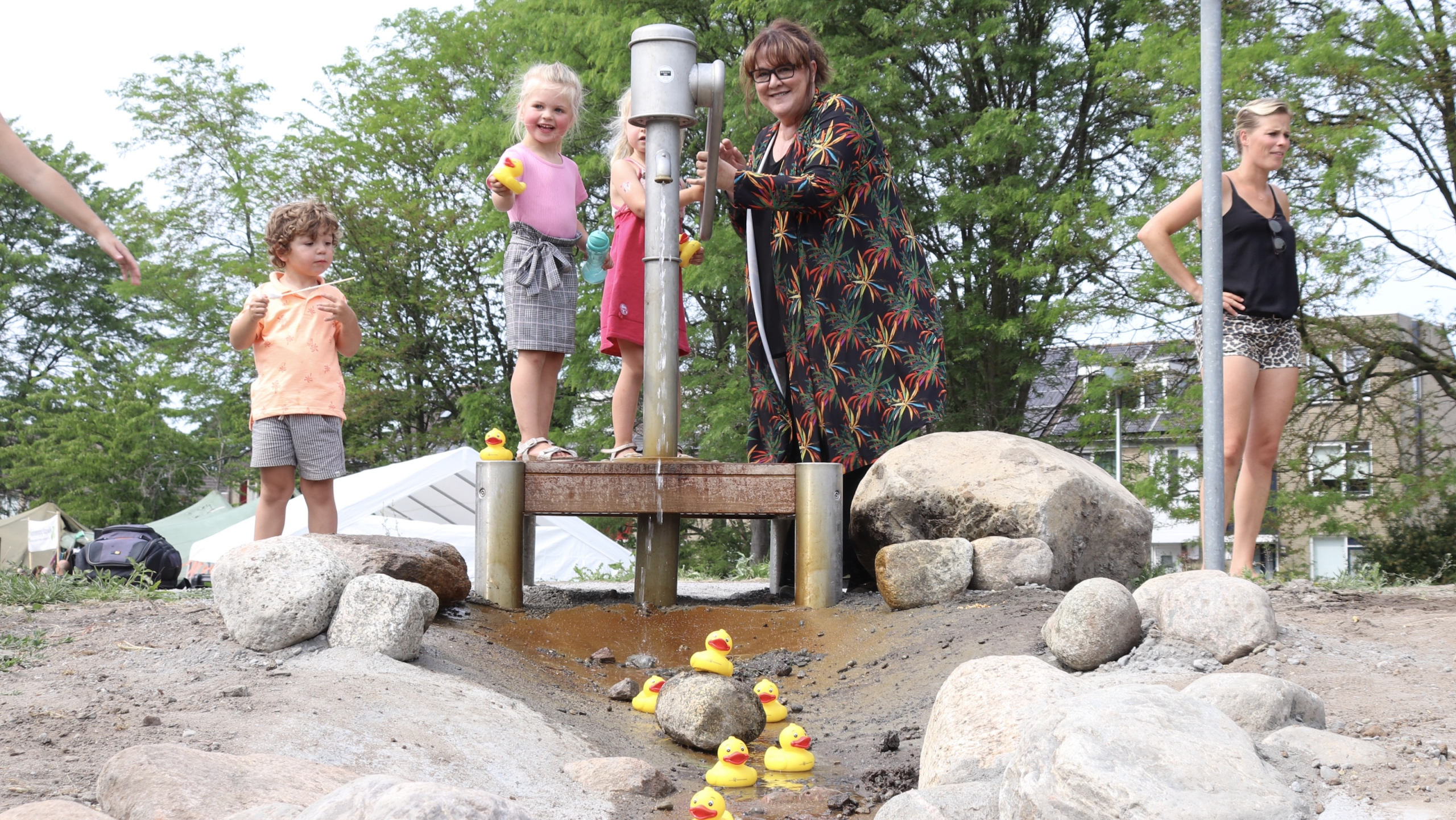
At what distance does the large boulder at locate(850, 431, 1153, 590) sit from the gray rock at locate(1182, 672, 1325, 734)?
190 cm

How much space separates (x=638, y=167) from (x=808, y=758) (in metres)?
3.22

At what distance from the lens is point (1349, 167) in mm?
8945

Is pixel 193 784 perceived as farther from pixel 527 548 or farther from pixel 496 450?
pixel 527 548

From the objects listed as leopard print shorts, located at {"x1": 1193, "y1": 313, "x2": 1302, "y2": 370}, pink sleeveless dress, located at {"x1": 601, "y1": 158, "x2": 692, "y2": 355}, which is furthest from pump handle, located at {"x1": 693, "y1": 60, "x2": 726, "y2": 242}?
leopard print shorts, located at {"x1": 1193, "y1": 313, "x2": 1302, "y2": 370}

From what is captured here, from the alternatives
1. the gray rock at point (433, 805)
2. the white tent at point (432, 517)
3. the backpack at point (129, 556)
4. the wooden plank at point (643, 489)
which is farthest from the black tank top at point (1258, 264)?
the white tent at point (432, 517)

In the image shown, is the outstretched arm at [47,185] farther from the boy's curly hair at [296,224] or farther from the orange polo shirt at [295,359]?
the boy's curly hair at [296,224]

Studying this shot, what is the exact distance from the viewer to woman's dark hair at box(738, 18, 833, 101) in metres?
5.12

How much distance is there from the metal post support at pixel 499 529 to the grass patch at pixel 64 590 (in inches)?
57.0

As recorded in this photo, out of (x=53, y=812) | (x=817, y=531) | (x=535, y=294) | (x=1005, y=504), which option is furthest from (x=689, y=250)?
(x=53, y=812)

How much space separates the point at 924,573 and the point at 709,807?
201 centimetres

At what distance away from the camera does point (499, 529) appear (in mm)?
4742

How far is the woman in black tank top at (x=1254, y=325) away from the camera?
493 centimetres

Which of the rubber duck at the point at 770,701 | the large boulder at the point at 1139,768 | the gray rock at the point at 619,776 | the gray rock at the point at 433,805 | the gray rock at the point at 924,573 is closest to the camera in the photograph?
the gray rock at the point at 433,805

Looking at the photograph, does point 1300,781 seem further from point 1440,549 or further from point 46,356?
point 46,356
